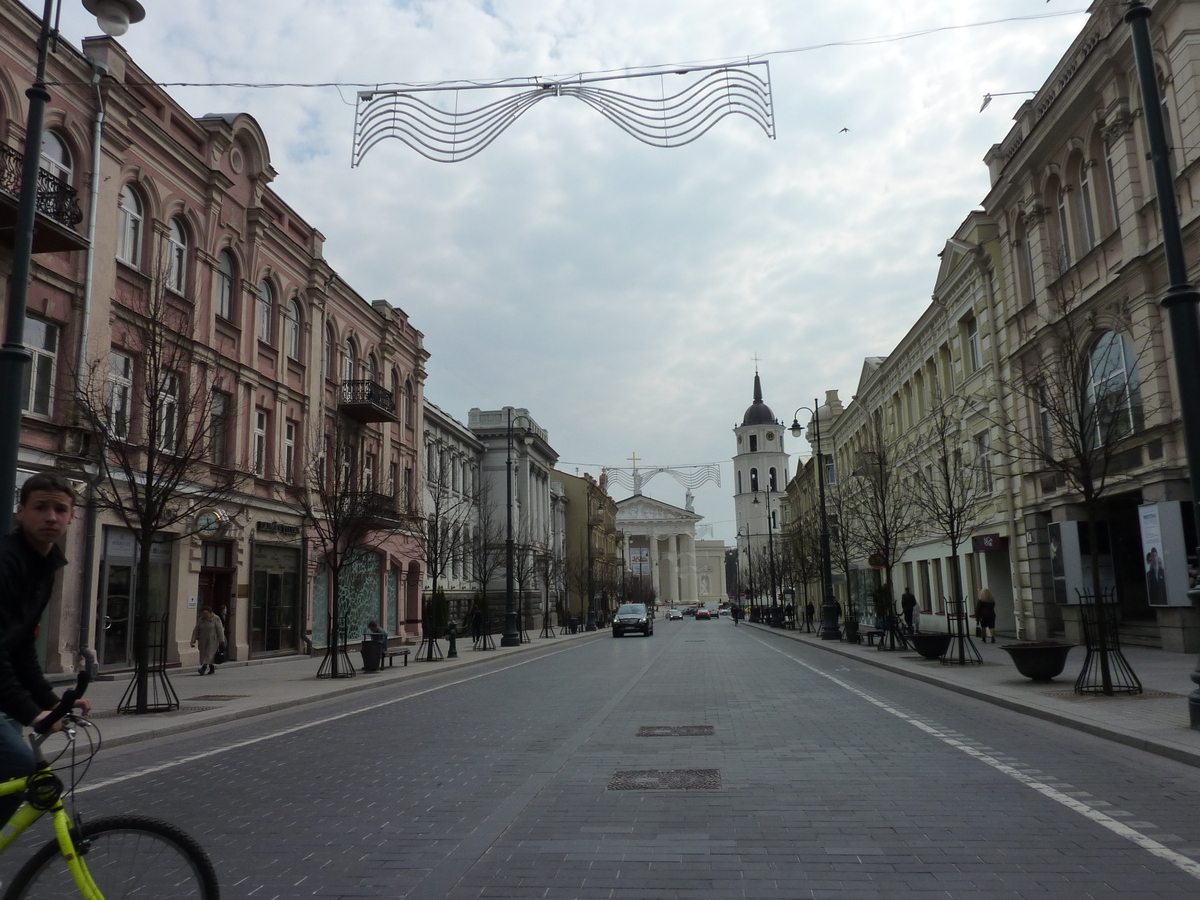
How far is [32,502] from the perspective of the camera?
389 centimetres

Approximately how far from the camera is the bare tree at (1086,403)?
14695 mm

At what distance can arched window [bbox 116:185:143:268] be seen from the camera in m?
21.9

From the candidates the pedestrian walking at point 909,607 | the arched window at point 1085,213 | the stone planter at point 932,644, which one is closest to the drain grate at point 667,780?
the stone planter at point 932,644

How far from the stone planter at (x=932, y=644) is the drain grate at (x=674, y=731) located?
11.1 metres

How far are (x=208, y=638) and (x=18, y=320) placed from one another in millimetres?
13922

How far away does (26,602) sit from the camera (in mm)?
3850

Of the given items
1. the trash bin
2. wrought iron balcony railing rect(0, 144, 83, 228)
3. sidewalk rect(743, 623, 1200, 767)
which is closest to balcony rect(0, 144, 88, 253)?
wrought iron balcony railing rect(0, 144, 83, 228)

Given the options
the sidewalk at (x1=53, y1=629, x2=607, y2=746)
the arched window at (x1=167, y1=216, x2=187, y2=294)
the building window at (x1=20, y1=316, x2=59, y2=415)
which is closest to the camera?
the sidewalk at (x1=53, y1=629, x2=607, y2=746)

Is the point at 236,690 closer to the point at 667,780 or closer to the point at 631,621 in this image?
the point at 667,780

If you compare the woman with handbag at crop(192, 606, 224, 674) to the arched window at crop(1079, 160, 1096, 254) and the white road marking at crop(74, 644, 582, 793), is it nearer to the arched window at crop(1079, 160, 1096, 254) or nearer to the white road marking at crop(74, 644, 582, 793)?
the white road marking at crop(74, 644, 582, 793)

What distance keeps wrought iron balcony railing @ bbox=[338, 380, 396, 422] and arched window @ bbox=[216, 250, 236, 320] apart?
284 inches

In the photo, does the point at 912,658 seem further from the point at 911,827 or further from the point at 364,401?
the point at 364,401

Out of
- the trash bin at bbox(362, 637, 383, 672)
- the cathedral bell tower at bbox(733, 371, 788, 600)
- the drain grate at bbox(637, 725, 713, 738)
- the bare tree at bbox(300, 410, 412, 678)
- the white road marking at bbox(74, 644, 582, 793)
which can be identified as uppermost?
the cathedral bell tower at bbox(733, 371, 788, 600)

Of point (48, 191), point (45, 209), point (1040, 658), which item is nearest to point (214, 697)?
point (45, 209)
